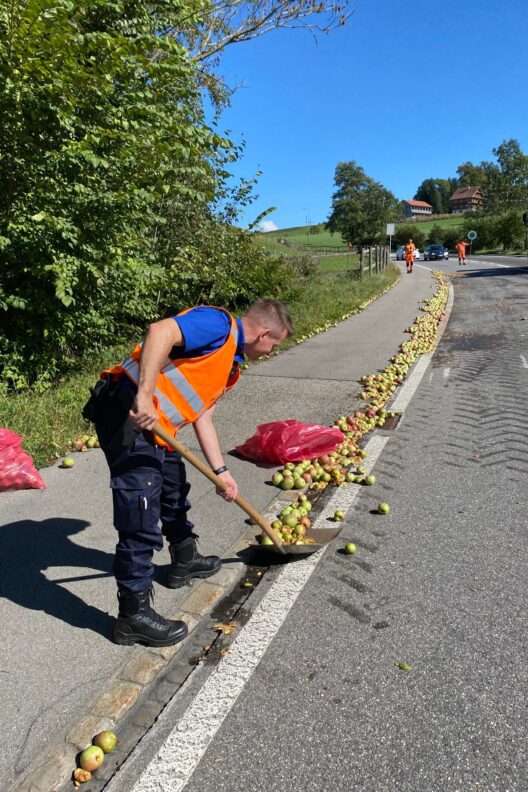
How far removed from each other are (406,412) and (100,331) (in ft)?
13.4

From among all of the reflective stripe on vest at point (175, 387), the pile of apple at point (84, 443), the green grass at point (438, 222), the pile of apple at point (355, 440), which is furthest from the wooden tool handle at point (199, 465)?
the green grass at point (438, 222)

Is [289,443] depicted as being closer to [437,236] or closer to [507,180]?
[437,236]


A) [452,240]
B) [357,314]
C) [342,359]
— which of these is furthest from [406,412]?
[452,240]

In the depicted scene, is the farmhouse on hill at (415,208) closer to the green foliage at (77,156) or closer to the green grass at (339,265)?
the green grass at (339,265)

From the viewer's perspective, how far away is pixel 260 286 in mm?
13383

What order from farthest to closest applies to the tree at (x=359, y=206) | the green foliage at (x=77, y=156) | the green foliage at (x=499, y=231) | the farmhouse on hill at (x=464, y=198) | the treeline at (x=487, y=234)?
the farmhouse on hill at (x=464, y=198)
the treeline at (x=487, y=234)
the green foliage at (x=499, y=231)
the tree at (x=359, y=206)
the green foliage at (x=77, y=156)

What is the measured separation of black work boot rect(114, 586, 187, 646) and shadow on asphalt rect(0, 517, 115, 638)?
15 centimetres

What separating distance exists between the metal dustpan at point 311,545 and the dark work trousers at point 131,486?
36.2 inches

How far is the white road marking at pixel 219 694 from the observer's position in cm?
198

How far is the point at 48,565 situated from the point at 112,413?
138 centimetres

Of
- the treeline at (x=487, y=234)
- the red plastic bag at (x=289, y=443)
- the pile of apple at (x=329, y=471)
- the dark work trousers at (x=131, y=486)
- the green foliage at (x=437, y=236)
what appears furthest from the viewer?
the green foliage at (x=437, y=236)

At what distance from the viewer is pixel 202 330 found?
8.13 feet

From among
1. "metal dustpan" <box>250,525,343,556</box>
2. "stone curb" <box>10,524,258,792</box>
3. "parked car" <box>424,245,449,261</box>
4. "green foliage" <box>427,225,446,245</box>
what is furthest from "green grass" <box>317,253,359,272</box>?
"green foliage" <box>427,225,446,245</box>

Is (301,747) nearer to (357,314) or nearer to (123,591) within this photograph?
(123,591)
